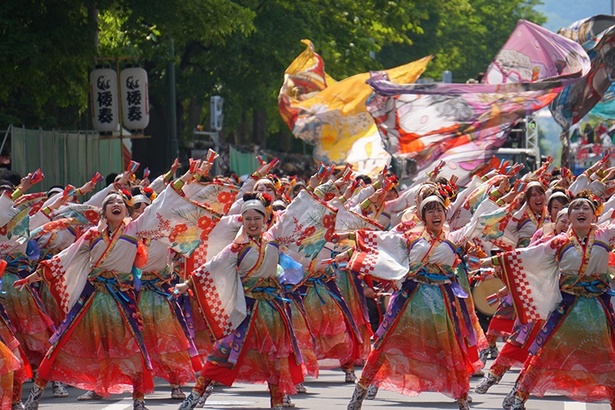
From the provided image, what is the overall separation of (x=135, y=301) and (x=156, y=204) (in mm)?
754

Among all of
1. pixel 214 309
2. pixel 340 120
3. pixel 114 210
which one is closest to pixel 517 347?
pixel 214 309

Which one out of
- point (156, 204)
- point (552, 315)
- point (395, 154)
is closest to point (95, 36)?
point (395, 154)

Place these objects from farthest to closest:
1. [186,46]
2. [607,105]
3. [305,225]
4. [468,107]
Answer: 1. [186,46]
2. [607,105]
3. [468,107]
4. [305,225]

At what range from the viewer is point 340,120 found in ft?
80.4

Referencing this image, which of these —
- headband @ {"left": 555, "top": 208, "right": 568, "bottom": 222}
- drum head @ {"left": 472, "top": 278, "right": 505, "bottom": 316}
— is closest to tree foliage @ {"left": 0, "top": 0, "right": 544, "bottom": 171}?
drum head @ {"left": 472, "top": 278, "right": 505, "bottom": 316}

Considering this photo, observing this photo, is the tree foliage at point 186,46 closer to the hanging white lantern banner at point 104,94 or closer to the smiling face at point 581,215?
the hanging white lantern banner at point 104,94

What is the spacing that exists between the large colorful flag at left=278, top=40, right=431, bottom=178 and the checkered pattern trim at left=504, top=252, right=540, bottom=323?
1243cm

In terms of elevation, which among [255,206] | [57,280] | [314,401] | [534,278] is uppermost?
[255,206]

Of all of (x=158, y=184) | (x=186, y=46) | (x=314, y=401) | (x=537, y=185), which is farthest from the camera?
(x=186, y=46)

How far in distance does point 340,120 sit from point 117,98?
3760 millimetres

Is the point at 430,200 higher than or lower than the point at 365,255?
higher

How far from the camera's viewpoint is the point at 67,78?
21.0m

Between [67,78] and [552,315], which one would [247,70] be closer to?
[67,78]

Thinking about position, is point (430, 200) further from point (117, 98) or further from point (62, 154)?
point (117, 98)
